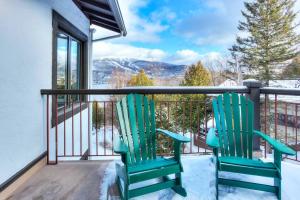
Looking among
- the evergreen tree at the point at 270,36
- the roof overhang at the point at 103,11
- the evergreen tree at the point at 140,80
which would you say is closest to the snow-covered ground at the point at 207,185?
the roof overhang at the point at 103,11

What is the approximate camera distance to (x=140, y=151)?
251cm

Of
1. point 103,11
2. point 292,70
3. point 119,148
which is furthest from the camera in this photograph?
point 292,70

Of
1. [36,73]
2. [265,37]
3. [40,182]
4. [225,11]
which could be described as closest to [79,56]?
[36,73]

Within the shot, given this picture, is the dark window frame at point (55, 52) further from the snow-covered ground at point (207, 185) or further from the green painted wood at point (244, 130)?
the green painted wood at point (244, 130)

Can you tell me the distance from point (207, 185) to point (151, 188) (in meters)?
0.64

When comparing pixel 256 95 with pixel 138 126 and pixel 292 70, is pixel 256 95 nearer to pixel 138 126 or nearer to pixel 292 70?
pixel 138 126

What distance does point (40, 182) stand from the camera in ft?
8.30

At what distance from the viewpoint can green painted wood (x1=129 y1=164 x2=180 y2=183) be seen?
202 centimetres

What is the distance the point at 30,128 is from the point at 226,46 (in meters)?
17.3

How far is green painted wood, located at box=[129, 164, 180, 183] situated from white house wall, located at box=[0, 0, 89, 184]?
1.23 metres

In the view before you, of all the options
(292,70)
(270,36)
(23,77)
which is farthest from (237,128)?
(292,70)

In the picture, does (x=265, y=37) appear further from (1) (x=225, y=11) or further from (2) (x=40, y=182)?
(2) (x=40, y=182)

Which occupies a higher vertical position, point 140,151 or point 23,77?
point 23,77

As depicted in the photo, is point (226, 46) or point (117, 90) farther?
point (226, 46)
